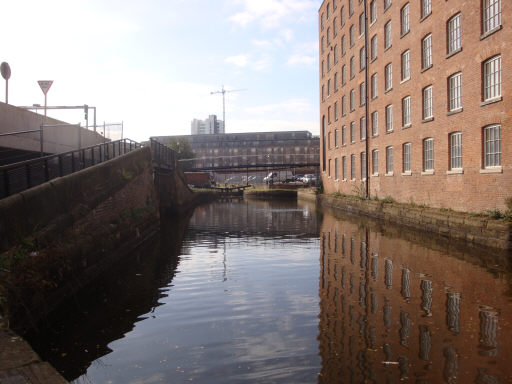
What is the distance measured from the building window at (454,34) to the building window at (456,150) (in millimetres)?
3397

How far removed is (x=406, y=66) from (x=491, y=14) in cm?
804

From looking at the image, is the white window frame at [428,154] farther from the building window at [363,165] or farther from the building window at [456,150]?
the building window at [363,165]

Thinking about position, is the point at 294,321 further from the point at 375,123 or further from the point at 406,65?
the point at 375,123

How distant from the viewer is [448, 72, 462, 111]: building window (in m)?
17.9

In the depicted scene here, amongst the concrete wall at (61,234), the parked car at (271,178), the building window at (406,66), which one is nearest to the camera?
the concrete wall at (61,234)

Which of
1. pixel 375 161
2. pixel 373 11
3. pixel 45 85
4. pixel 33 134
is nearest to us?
pixel 33 134

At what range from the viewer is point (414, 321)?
643 cm

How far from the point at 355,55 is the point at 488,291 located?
2745 cm

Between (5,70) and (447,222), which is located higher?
(5,70)

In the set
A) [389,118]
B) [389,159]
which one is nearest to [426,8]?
[389,118]

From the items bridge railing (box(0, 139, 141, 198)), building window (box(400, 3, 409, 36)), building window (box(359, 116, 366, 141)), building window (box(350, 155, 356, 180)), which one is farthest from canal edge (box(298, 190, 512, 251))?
bridge railing (box(0, 139, 141, 198))

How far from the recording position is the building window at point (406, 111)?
23219 millimetres

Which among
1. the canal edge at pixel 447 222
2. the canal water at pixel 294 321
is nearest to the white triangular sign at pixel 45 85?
the canal water at pixel 294 321

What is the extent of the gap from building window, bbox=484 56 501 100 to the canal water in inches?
247
